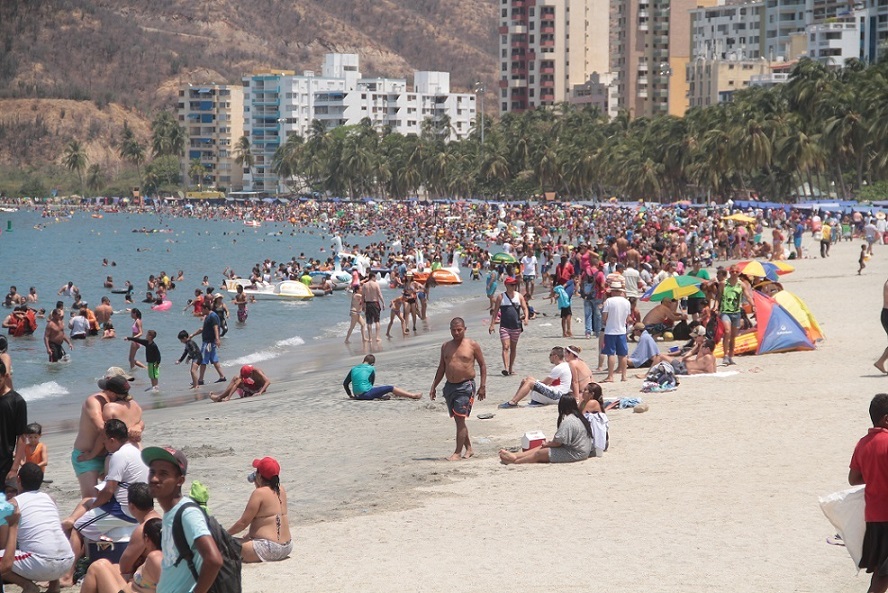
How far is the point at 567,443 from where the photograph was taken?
11422 millimetres

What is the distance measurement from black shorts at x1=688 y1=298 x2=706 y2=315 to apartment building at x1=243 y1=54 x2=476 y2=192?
150617 mm

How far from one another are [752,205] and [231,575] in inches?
2431

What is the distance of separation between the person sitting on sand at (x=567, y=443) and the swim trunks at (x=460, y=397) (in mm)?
591

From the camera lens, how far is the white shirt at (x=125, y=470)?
25.8 ft

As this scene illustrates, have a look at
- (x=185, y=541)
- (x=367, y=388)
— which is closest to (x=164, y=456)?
(x=185, y=541)

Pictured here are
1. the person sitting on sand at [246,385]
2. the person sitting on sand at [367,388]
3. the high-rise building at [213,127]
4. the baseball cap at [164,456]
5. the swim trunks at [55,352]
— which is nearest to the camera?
the baseball cap at [164,456]

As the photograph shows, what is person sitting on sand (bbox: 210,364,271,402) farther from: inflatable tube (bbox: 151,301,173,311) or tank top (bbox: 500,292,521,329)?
inflatable tube (bbox: 151,301,173,311)

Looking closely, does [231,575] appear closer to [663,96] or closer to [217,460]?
[217,460]

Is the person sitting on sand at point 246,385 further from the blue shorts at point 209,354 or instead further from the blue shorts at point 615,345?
the blue shorts at point 615,345

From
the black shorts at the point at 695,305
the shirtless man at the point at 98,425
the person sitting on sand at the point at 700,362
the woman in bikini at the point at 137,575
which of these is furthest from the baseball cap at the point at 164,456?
the black shorts at the point at 695,305

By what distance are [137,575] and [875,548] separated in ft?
13.3

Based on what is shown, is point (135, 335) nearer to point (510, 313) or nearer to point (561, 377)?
point (510, 313)

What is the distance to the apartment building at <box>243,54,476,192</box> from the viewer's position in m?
171

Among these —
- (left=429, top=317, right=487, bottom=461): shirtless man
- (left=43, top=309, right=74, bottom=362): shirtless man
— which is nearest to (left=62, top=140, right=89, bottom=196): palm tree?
(left=43, top=309, right=74, bottom=362): shirtless man
